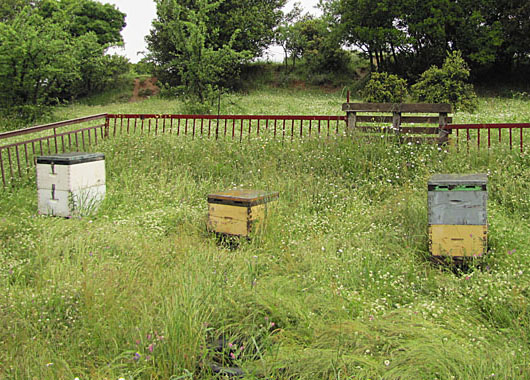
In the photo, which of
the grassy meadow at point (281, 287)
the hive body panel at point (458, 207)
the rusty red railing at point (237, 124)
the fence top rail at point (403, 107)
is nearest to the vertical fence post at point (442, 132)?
the fence top rail at point (403, 107)

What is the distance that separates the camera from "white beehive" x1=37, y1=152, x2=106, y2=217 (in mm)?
6246

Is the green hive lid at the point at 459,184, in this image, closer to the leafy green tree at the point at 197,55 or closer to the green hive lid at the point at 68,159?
the green hive lid at the point at 68,159

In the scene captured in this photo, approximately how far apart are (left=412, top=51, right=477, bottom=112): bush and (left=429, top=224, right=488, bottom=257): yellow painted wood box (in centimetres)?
1320

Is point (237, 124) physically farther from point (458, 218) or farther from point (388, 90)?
point (458, 218)

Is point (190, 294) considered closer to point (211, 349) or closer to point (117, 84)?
point (211, 349)

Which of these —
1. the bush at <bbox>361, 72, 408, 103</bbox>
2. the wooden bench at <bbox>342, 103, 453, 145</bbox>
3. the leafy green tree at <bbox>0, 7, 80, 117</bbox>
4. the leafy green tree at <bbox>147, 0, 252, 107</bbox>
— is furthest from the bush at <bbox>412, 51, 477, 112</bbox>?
the leafy green tree at <bbox>0, 7, 80, 117</bbox>

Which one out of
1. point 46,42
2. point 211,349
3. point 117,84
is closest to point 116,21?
point 117,84

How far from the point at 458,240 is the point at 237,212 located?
7.63 ft

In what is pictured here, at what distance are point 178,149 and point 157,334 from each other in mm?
5776

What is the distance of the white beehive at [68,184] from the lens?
6246mm

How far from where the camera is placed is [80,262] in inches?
173

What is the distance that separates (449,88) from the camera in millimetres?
17219

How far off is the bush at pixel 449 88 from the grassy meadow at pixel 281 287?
10674 mm

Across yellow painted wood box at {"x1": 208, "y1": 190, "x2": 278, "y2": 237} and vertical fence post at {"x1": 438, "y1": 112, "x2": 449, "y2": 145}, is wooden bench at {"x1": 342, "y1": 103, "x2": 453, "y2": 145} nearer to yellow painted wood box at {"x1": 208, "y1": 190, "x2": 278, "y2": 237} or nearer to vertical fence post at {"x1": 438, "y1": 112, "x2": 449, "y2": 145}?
vertical fence post at {"x1": 438, "y1": 112, "x2": 449, "y2": 145}
